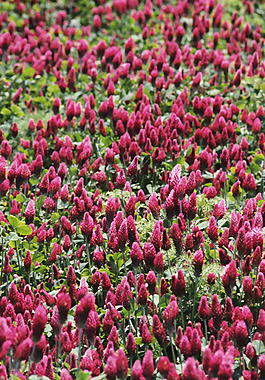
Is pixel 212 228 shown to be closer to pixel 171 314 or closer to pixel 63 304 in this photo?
pixel 171 314

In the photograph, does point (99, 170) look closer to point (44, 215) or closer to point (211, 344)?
point (44, 215)

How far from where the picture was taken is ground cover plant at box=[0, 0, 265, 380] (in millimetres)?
2805

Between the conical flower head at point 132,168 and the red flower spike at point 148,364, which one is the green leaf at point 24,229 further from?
the red flower spike at point 148,364

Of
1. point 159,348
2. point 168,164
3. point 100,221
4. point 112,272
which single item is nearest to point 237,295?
point 159,348

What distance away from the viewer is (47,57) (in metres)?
7.23

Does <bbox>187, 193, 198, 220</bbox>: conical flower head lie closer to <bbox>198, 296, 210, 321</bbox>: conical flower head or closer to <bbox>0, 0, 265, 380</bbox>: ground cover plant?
<bbox>0, 0, 265, 380</bbox>: ground cover plant

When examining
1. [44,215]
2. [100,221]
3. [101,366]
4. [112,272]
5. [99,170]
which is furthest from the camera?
[99,170]

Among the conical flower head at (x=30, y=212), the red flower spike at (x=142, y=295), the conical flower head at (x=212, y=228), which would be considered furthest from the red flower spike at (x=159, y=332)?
the conical flower head at (x=30, y=212)

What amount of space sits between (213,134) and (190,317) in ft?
7.56

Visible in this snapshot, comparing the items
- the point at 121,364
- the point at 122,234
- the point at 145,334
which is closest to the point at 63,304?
the point at 121,364

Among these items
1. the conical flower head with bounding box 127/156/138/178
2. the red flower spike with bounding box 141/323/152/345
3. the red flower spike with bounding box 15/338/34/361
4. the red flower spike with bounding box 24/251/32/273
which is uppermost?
the conical flower head with bounding box 127/156/138/178

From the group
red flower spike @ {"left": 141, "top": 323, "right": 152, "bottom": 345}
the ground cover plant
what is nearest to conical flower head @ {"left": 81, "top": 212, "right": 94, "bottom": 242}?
the ground cover plant

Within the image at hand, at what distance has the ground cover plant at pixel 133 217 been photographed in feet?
9.20

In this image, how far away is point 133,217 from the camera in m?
3.86
